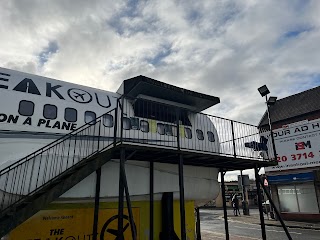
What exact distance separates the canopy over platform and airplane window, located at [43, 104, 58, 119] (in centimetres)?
361

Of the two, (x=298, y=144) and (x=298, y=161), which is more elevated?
(x=298, y=144)

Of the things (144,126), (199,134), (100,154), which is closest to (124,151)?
(100,154)

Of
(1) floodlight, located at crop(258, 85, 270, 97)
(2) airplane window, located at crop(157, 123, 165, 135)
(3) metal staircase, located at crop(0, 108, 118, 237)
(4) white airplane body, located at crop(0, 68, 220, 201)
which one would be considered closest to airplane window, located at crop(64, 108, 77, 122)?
(4) white airplane body, located at crop(0, 68, 220, 201)

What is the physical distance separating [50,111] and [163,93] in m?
5.36

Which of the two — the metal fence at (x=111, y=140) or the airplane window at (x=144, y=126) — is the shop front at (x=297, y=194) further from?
the airplane window at (x=144, y=126)

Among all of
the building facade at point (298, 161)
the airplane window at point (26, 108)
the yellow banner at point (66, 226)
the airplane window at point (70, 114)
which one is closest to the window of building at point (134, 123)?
the airplane window at point (70, 114)

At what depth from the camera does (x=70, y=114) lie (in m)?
10.2

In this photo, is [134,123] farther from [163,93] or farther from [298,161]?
[298,161]

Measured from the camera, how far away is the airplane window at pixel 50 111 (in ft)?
31.5

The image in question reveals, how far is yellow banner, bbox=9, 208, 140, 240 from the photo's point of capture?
9578mm

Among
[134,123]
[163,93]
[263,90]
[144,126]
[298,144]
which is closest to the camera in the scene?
[134,123]

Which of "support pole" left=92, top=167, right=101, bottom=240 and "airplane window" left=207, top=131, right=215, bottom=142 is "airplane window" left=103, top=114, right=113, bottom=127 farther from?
"airplane window" left=207, top=131, right=215, bottom=142

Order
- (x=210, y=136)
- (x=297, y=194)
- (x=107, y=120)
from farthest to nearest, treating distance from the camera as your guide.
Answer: (x=297, y=194) < (x=210, y=136) < (x=107, y=120)

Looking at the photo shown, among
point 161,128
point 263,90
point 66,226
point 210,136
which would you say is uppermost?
point 263,90
